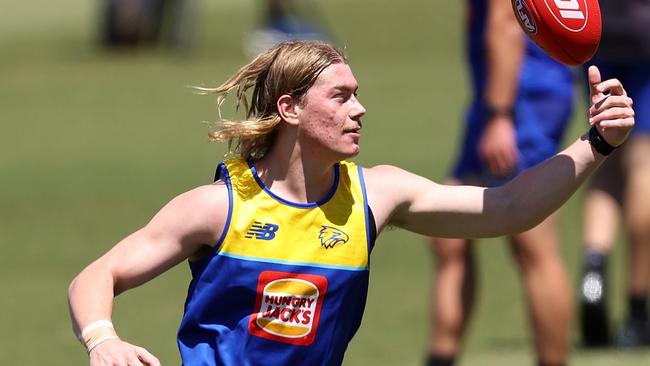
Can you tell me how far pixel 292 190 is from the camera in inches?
190

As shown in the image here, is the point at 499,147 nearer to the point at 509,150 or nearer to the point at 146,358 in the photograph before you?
the point at 509,150

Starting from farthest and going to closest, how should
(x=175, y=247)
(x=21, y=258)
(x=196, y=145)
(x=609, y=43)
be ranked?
(x=196, y=145) < (x=21, y=258) < (x=609, y=43) < (x=175, y=247)

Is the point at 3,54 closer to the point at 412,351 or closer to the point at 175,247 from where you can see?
the point at 412,351

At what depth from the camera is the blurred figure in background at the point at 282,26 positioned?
20.5 meters

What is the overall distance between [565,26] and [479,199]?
1.93ft

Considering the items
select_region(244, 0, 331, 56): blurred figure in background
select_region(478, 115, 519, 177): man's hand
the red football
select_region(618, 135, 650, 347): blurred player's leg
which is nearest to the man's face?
the red football

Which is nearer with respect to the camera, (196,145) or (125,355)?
(125,355)

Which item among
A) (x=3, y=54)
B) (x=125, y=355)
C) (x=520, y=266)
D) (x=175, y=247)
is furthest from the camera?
(x=3, y=54)

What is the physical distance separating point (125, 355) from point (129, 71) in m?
16.5

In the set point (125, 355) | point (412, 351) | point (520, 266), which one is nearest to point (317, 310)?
point (125, 355)

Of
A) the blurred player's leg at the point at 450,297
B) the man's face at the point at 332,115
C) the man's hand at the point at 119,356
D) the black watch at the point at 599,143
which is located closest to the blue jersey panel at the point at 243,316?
the man's face at the point at 332,115

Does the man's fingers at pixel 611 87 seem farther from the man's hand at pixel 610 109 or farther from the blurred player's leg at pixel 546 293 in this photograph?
the blurred player's leg at pixel 546 293

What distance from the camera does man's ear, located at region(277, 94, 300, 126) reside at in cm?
480

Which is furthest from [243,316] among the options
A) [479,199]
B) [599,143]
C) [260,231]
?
[599,143]
